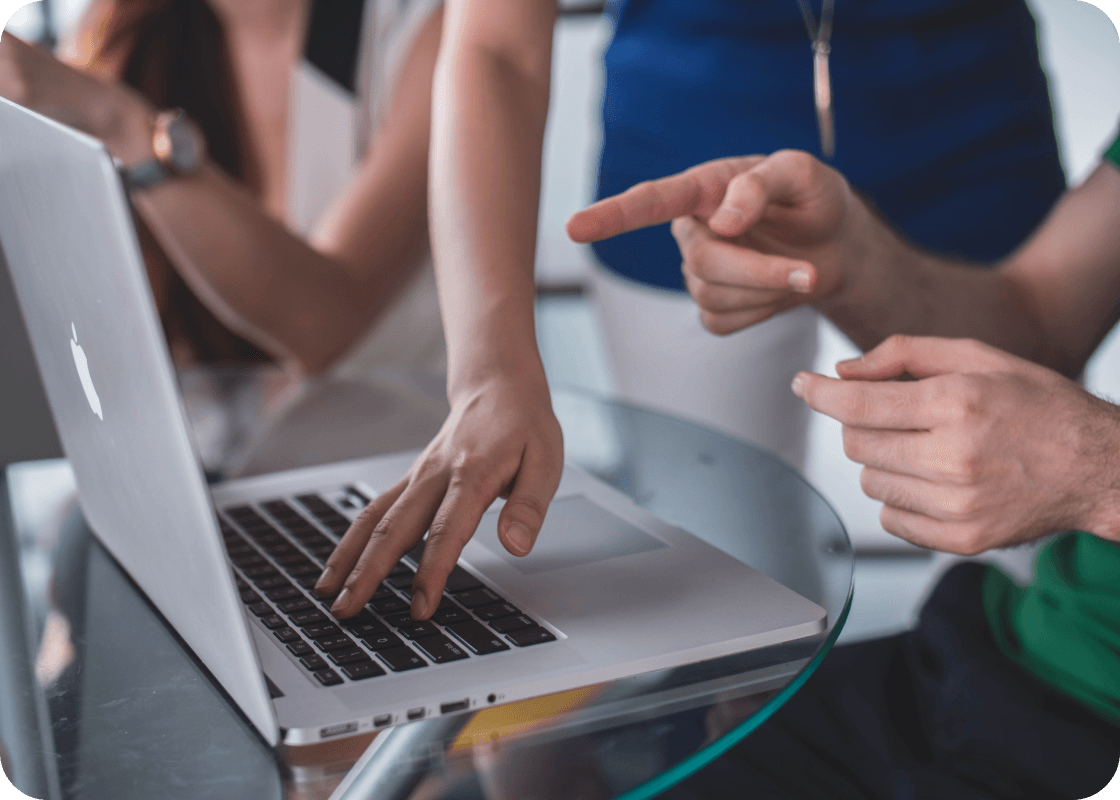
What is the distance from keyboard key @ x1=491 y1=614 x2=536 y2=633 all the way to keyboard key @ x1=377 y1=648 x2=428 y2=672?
0.19 ft

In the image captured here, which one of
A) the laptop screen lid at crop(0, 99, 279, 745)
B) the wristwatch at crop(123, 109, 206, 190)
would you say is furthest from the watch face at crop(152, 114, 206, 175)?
the laptop screen lid at crop(0, 99, 279, 745)

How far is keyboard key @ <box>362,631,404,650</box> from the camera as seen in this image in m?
0.60

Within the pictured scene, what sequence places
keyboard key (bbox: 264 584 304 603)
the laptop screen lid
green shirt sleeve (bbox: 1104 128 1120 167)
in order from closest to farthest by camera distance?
the laptop screen lid < keyboard key (bbox: 264 584 304 603) < green shirt sleeve (bbox: 1104 128 1120 167)

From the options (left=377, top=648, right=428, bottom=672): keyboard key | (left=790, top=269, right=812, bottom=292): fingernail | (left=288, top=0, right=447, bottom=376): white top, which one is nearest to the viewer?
(left=377, top=648, right=428, bottom=672): keyboard key

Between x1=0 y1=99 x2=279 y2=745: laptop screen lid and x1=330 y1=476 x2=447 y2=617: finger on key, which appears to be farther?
x1=330 y1=476 x2=447 y2=617: finger on key

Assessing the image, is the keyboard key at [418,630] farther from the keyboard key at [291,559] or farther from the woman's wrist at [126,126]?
the woman's wrist at [126,126]

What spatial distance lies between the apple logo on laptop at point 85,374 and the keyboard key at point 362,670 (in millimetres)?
227

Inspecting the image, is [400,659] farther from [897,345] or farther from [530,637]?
[897,345]

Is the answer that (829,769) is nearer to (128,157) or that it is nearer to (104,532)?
(104,532)

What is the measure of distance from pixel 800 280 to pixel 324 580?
0.43 m

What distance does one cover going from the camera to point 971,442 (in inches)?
28.9

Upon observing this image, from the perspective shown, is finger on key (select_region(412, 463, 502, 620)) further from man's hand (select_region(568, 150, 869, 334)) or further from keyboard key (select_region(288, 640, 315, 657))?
man's hand (select_region(568, 150, 869, 334))

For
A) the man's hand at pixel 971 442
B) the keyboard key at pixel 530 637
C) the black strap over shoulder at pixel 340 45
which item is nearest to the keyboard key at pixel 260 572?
the keyboard key at pixel 530 637

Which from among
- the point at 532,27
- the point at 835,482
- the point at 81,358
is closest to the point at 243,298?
the point at 532,27
